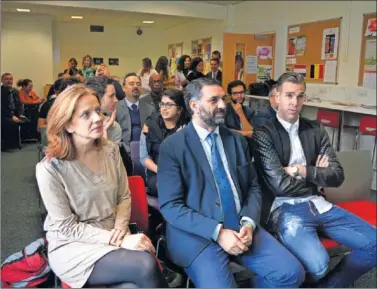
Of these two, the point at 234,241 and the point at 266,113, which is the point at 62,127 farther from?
the point at 266,113

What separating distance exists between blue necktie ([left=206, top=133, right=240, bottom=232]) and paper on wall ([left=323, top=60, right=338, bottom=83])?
4535 mm

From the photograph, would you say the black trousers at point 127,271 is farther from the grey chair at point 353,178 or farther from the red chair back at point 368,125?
the red chair back at point 368,125

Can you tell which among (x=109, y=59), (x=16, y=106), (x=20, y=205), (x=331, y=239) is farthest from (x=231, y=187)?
(x=109, y=59)

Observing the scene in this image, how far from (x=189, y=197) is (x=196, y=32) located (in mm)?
8096

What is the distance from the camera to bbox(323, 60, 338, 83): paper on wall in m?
5.84

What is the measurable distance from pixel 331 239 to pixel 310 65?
4645 millimetres

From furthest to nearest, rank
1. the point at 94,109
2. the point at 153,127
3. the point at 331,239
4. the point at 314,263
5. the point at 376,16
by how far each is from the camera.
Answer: the point at 376,16
the point at 153,127
the point at 331,239
the point at 314,263
the point at 94,109

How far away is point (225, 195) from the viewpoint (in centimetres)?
188

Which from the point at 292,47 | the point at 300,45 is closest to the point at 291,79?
the point at 300,45

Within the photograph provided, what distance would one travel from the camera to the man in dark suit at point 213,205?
175cm

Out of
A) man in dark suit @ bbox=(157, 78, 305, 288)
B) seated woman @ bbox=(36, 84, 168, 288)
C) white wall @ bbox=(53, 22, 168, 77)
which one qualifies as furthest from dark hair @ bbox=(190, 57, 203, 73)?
white wall @ bbox=(53, 22, 168, 77)

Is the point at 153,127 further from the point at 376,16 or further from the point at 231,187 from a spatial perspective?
the point at 376,16

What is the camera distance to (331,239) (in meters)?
2.13

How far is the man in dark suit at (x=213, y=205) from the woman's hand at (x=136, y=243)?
0.18 meters
